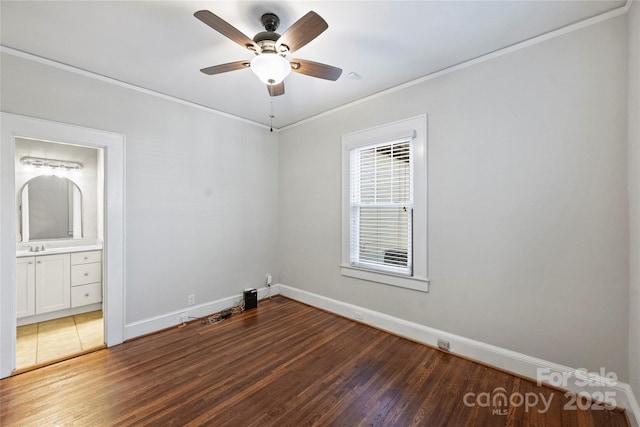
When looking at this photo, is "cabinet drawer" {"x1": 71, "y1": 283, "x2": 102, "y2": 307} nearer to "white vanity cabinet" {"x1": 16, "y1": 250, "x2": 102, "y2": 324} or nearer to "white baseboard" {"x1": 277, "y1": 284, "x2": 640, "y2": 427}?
"white vanity cabinet" {"x1": 16, "y1": 250, "x2": 102, "y2": 324}

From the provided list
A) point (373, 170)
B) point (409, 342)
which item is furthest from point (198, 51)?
point (409, 342)

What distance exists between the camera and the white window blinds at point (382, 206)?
116 inches

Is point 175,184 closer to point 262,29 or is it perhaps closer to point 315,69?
point 262,29

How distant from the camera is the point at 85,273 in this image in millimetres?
3531

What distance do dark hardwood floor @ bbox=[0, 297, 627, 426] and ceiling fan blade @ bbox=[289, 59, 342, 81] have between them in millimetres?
2495

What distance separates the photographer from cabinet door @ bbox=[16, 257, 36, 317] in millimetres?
3059

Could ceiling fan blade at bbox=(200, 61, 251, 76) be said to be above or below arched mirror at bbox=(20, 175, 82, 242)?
above

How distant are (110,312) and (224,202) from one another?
69.4 inches

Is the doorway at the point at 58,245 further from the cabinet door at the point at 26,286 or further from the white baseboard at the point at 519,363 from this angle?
the white baseboard at the point at 519,363

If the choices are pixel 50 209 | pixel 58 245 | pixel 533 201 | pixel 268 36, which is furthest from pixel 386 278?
pixel 50 209

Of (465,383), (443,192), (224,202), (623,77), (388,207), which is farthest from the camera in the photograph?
(224,202)

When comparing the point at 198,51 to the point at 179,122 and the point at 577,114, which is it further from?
the point at 577,114

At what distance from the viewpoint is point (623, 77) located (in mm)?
1831

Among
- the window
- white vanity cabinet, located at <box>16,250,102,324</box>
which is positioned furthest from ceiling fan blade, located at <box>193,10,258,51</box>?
white vanity cabinet, located at <box>16,250,102,324</box>
